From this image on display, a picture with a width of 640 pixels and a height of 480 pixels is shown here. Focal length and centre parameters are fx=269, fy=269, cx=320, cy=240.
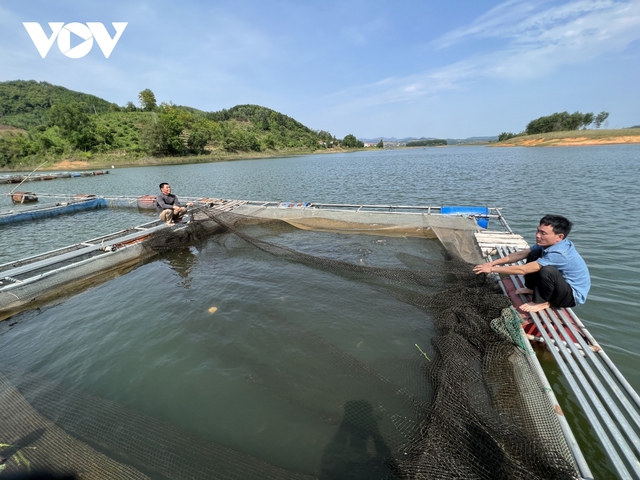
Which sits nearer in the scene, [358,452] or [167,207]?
[358,452]

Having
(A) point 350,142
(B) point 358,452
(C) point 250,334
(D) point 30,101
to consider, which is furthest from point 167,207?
(A) point 350,142

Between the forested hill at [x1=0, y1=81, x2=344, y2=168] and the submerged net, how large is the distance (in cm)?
6578

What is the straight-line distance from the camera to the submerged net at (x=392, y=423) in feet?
7.14

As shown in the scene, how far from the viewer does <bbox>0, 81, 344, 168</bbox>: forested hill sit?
180 feet

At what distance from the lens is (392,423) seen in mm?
2902

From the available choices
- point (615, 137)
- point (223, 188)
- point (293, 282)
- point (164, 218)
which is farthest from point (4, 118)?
point (615, 137)

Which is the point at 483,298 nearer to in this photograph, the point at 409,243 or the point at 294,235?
the point at 409,243

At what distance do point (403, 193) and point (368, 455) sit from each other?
15218mm

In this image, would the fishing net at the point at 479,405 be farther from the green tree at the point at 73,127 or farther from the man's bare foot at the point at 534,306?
the green tree at the point at 73,127

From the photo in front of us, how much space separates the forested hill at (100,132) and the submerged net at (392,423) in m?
65.8

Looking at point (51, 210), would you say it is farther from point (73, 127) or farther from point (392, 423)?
point (73, 127)

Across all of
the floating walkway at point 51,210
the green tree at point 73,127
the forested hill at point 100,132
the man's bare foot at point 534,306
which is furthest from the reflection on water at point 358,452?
the green tree at point 73,127

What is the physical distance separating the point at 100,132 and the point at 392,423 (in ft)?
260

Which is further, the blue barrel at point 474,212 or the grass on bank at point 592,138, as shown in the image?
the grass on bank at point 592,138
